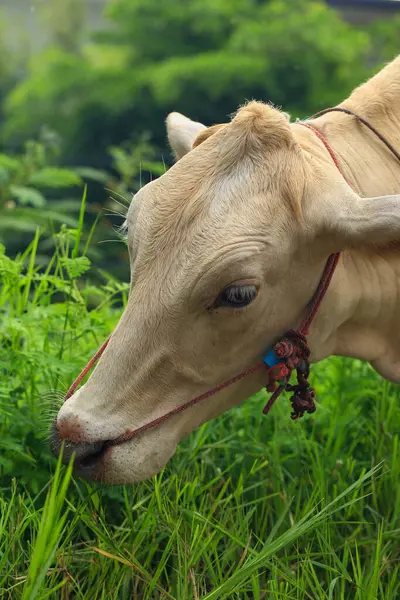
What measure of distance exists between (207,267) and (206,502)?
1.11 m

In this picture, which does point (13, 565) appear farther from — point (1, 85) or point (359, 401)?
point (1, 85)

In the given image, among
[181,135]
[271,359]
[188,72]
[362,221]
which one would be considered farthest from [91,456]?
[188,72]

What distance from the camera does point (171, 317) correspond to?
231 cm

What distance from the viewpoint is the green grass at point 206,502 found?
252 cm

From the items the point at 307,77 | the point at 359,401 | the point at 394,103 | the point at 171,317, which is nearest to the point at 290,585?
the point at 171,317

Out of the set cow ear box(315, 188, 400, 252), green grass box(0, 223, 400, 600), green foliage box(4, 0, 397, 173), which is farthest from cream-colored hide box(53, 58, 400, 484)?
green foliage box(4, 0, 397, 173)

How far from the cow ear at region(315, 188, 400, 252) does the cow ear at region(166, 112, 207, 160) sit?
2.74ft

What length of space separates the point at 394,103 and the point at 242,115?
0.79 meters

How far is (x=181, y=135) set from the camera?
3072 millimetres

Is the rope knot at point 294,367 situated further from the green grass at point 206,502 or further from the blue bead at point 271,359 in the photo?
the green grass at point 206,502

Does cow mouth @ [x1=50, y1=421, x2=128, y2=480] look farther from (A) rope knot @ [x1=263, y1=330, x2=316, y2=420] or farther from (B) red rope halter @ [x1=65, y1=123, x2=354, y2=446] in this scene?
(A) rope knot @ [x1=263, y1=330, x2=316, y2=420]

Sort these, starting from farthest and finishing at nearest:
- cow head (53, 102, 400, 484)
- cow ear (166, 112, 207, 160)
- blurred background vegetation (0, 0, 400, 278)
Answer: blurred background vegetation (0, 0, 400, 278), cow ear (166, 112, 207, 160), cow head (53, 102, 400, 484)

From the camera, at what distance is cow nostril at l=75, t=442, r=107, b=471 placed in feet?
7.62

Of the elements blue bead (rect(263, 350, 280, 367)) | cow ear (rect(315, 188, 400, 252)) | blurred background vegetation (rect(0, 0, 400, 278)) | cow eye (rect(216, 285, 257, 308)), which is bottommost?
blurred background vegetation (rect(0, 0, 400, 278))
